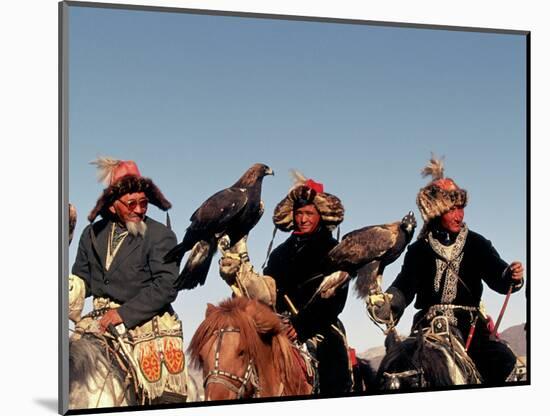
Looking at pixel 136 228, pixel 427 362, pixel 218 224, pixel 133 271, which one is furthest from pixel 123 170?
pixel 427 362

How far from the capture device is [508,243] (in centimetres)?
1194

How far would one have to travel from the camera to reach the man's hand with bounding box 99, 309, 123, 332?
10.5 metres

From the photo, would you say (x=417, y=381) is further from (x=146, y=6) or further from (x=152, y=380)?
(x=146, y=6)

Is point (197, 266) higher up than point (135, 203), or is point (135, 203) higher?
point (135, 203)

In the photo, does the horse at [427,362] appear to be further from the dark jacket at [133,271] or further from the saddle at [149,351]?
the dark jacket at [133,271]

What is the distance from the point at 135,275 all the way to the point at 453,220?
254 centimetres

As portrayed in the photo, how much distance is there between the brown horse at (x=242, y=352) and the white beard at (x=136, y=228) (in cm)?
68

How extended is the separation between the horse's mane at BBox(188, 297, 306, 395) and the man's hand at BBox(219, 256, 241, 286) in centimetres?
14

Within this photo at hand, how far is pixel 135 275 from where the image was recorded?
10562 mm

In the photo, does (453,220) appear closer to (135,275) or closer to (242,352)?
(242,352)

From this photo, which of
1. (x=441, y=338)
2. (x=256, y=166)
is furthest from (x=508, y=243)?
(x=256, y=166)

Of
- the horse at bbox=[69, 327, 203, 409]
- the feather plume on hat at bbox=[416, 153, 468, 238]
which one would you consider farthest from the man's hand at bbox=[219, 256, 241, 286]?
the feather plume on hat at bbox=[416, 153, 468, 238]

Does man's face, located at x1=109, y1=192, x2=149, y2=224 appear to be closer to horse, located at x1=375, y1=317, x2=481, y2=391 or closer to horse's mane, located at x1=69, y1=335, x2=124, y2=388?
horse's mane, located at x1=69, y1=335, x2=124, y2=388

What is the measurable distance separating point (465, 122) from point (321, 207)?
1382mm
